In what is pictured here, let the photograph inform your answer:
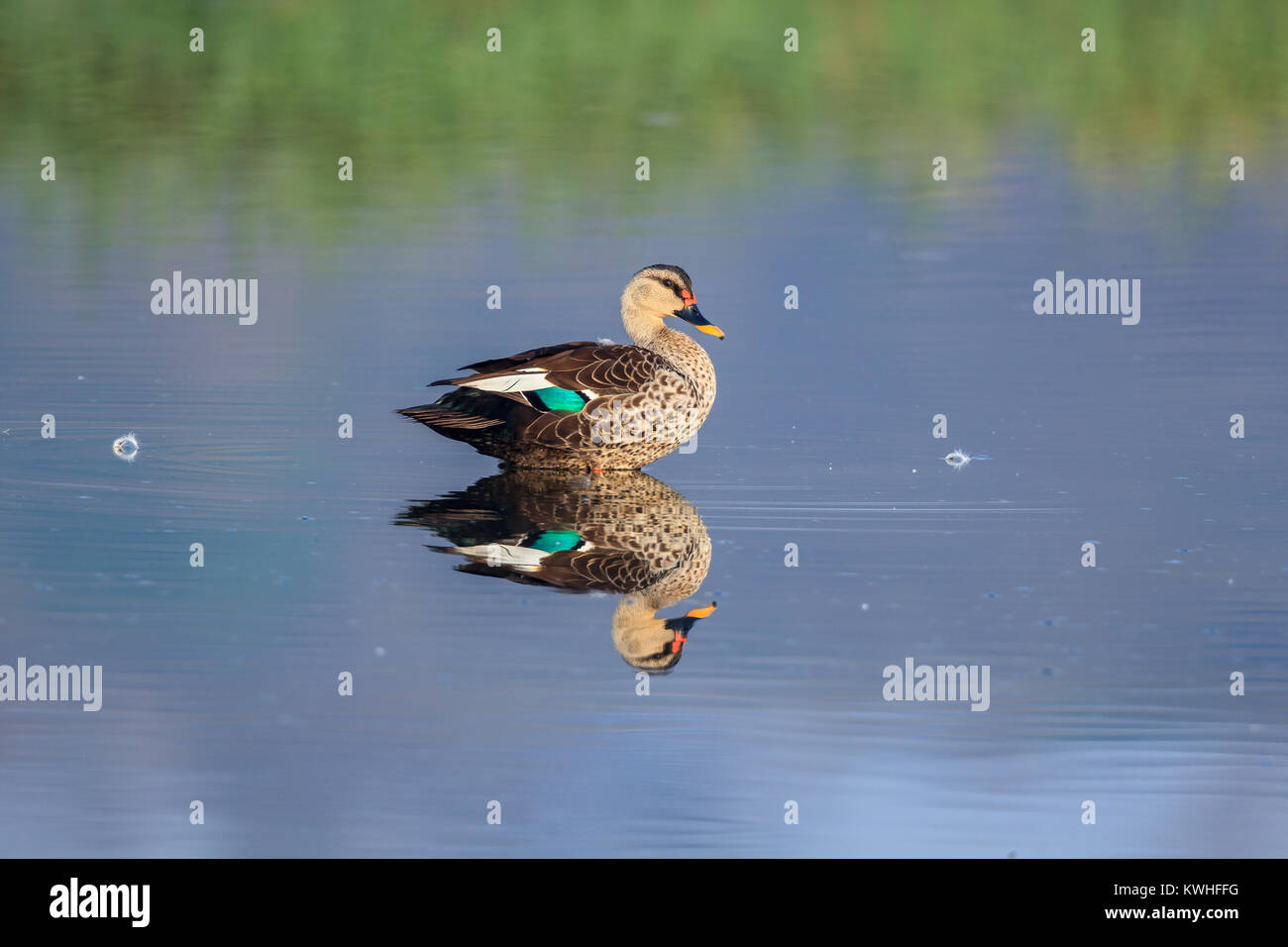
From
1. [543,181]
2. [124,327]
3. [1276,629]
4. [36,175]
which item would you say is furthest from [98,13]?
[1276,629]

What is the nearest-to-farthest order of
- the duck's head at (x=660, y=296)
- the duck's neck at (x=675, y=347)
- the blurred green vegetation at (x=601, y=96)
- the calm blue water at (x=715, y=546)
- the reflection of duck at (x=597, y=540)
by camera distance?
1. the calm blue water at (x=715, y=546)
2. the reflection of duck at (x=597, y=540)
3. the duck's neck at (x=675, y=347)
4. the duck's head at (x=660, y=296)
5. the blurred green vegetation at (x=601, y=96)

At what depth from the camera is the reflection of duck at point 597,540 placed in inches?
317

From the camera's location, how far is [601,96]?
76.7 feet

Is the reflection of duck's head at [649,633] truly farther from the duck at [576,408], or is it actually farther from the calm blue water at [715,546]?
the duck at [576,408]

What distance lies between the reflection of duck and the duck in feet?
0.50

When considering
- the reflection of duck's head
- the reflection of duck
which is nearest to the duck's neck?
the reflection of duck

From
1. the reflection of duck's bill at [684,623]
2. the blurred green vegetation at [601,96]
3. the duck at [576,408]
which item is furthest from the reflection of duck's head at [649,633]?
the blurred green vegetation at [601,96]

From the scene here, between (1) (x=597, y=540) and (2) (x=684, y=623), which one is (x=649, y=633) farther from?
(1) (x=597, y=540)

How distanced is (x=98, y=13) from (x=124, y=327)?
17717mm

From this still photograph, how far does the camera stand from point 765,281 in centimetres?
1489

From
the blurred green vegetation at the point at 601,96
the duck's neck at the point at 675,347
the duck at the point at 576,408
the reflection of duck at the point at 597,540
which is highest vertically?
the blurred green vegetation at the point at 601,96

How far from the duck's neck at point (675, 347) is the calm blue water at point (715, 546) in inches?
17.1

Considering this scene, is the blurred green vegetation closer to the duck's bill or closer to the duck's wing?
the duck's bill

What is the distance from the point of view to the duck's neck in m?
10.9
